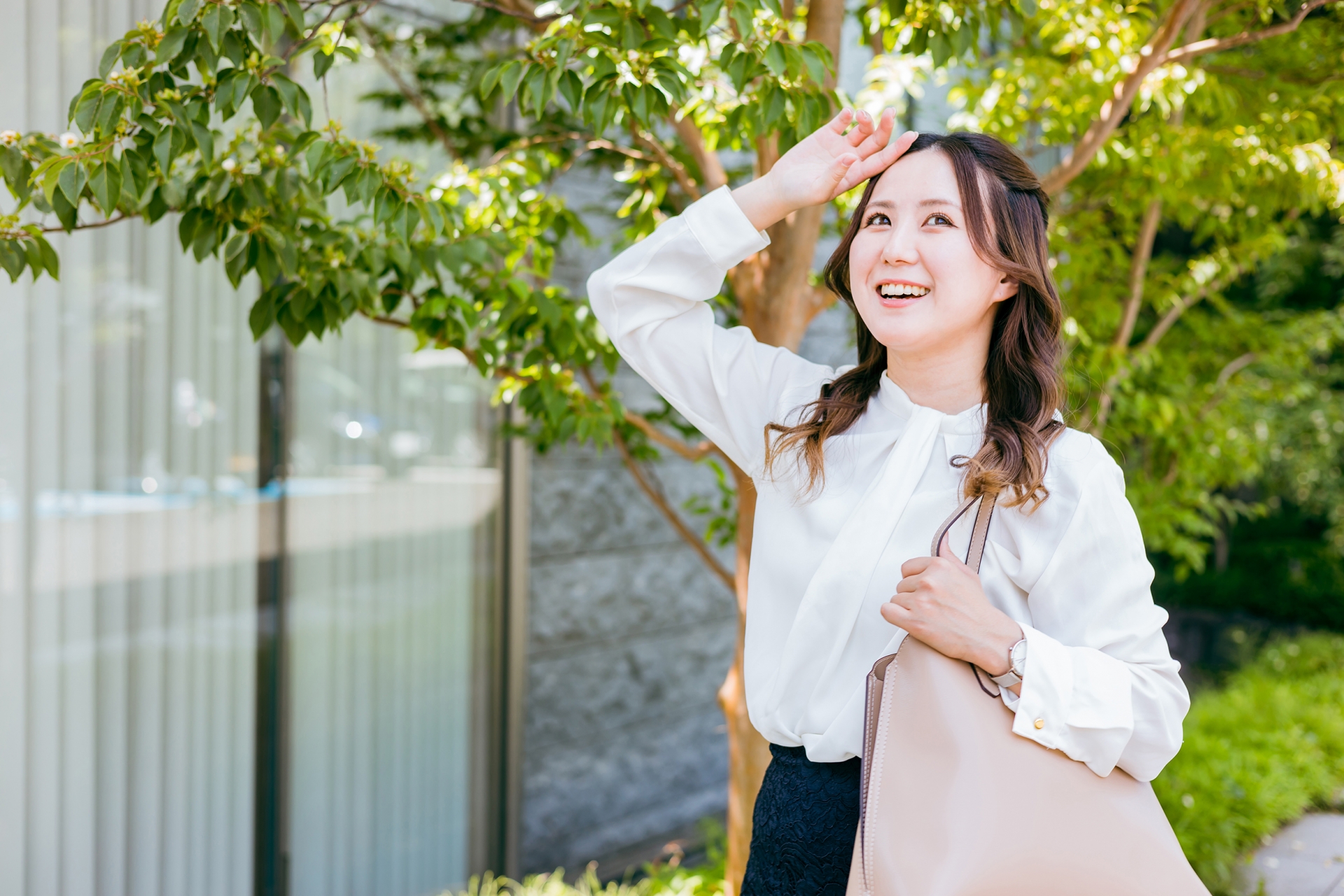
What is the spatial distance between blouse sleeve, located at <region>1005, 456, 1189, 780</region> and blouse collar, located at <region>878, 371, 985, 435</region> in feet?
0.56

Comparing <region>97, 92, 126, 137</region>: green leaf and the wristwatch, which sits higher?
<region>97, 92, 126, 137</region>: green leaf

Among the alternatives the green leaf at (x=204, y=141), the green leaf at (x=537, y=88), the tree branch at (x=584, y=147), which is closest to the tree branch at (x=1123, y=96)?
the tree branch at (x=584, y=147)

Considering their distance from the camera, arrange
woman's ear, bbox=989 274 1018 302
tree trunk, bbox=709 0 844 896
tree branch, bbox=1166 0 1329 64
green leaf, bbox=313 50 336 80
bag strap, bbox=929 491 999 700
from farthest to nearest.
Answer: tree trunk, bbox=709 0 844 896, tree branch, bbox=1166 0 1329 64, green leaf, bbox=313 50 336 80, woman's ear, bbox=989 274 1018 302, bag strap, bbox=929 491 999 700

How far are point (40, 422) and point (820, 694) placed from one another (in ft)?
7.58

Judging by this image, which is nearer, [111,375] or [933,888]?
[933,888]

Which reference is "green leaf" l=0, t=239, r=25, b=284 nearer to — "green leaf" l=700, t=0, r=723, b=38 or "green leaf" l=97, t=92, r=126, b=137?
"green leaf" l=97, t=92, r=126, b=137

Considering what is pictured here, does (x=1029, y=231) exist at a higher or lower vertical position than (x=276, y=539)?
higher

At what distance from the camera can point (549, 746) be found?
3912 millimetres

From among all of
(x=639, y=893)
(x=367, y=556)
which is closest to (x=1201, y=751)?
(x=639, y=893)

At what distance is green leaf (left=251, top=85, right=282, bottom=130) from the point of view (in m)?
1.71

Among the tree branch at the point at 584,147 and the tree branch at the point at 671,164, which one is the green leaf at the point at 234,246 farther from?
the tree branch at the point at 671,164

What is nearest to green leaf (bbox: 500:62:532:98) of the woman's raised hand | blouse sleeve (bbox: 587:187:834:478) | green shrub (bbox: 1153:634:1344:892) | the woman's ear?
blouse sleeve (bbox: 587:187:834:478)

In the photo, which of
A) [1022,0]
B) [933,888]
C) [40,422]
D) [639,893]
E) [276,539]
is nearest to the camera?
[933,888]

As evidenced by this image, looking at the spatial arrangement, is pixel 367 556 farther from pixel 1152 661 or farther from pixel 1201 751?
pixel 1201 751
